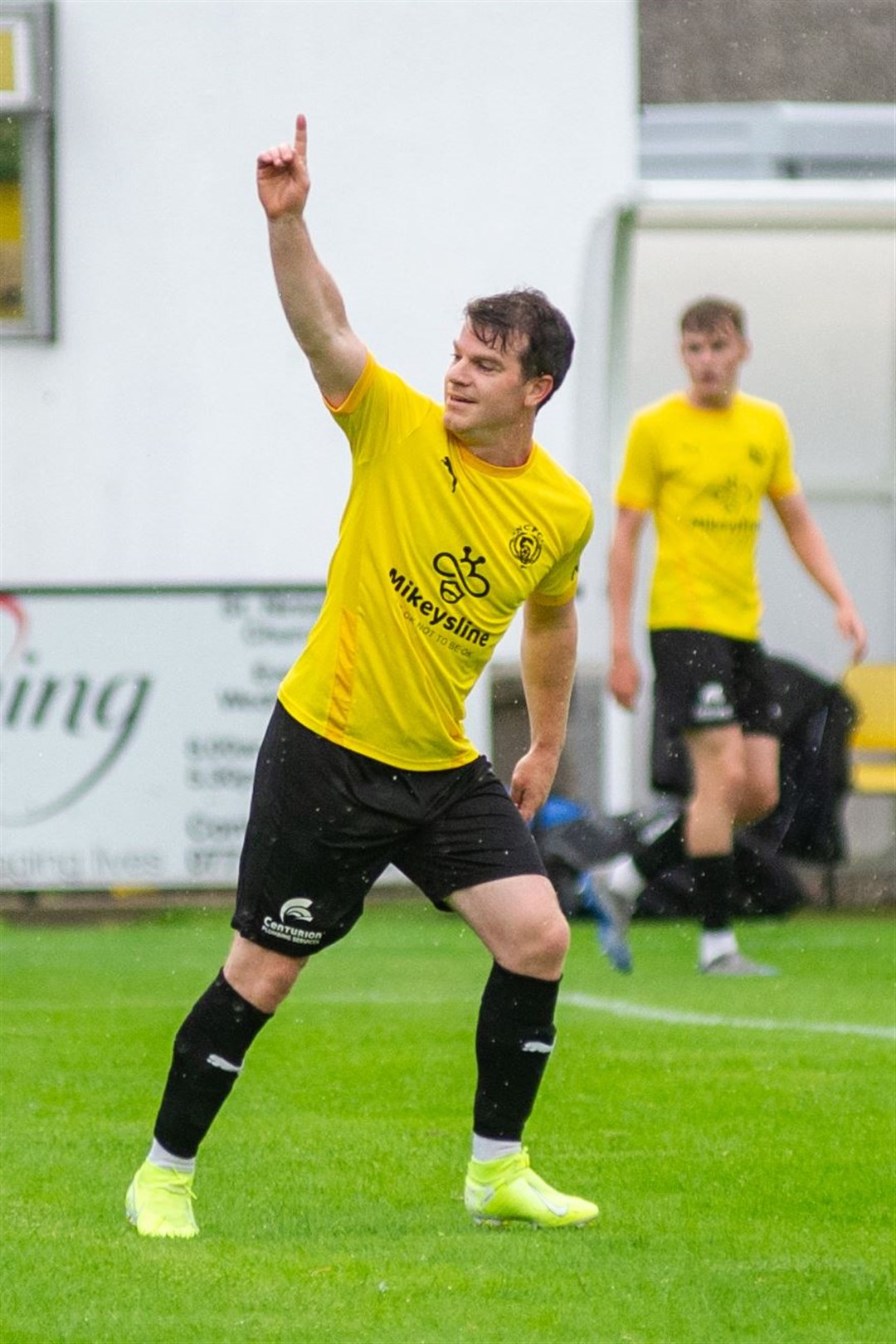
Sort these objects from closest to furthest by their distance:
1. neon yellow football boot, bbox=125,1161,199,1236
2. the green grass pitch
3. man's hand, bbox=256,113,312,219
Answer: the green grass pitch → man's hand, bbox=256,113,312,219 → neon yellow football boot, bbox=125,1161,199,1236

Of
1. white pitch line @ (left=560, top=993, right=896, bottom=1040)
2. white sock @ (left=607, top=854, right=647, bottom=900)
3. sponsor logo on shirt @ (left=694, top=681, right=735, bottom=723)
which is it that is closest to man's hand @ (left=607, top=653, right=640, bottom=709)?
sponsor logo on shirt @ (left=694, top=681, right=735, bottom=723)

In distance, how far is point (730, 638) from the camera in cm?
853

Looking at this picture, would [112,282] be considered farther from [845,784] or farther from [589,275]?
[845,784]

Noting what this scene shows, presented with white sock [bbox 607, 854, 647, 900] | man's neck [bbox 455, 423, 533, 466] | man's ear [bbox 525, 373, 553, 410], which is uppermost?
man's ear [bbox 525, 373, 553, 410]

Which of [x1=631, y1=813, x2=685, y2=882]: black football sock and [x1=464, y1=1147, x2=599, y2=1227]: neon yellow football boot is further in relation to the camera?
[x1=631, y1=813, x2=685, y2=882]: black football sock

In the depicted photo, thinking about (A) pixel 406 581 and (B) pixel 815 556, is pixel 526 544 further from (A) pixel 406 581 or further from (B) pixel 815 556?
(B) pixel 815 556

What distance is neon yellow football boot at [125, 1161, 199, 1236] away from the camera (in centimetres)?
447

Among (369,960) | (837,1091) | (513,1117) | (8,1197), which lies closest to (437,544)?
(513,1117)

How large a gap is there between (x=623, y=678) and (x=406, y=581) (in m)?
3.94

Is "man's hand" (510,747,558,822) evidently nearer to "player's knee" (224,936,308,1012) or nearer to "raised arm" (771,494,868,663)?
"player's knee" (224,936,308,1012)

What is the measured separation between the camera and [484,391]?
4.57 metres

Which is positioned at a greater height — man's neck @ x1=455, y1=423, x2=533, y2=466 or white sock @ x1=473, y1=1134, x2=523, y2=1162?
man's neck @ x1=455, y1=423, x2=533, y2=466

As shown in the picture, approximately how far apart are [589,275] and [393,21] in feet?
4.57

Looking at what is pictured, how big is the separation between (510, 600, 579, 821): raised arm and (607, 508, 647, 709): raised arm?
349 centimetres
